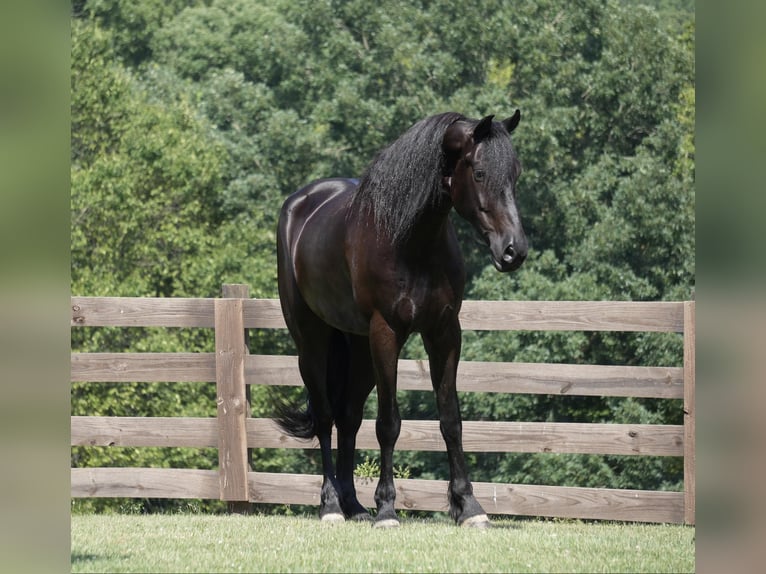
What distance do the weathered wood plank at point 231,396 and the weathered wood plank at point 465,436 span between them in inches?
4.1

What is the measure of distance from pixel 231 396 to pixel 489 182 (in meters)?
3.37

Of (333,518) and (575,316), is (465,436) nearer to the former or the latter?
(575,316)

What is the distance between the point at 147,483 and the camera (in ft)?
25.0

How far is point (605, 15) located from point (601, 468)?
9.04m

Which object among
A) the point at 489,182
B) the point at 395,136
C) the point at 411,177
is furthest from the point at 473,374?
the point at 395,136

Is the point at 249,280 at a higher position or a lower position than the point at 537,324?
lower

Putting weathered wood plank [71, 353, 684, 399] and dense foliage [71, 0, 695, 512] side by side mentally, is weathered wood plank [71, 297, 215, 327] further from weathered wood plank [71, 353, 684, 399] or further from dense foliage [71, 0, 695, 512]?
dense foliage [71, 0, 695, 512]

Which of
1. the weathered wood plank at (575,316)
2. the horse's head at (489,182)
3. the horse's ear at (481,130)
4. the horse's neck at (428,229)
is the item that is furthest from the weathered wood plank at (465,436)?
the horse's ear at (481,130)

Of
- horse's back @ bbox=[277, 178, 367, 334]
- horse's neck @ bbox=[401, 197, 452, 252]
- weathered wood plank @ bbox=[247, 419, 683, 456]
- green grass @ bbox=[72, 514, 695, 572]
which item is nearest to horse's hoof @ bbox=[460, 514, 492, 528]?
green grass @ bbox=[72, 514, 695, 572]

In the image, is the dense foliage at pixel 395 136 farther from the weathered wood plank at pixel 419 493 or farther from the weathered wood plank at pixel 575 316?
the weathered wood plank at pixel 575 316

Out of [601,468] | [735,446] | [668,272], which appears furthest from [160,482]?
[668,272]

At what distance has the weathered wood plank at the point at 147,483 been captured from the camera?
7430 mm

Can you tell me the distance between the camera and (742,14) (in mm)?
1990

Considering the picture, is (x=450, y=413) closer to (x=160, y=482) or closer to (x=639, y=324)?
(x=639, y=324)
